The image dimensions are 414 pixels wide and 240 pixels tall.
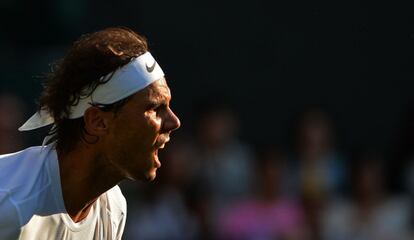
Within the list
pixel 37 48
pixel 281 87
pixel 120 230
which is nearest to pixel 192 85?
pixel 281 87

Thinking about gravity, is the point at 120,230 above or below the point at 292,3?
above

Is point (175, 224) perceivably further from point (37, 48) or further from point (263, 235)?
point (37, 48)

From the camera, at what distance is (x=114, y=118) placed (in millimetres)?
4332

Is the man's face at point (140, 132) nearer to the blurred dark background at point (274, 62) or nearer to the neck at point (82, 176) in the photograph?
the neck at point (82, 176)

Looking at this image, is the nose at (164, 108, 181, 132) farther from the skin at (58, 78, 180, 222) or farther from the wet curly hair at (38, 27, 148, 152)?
the wet curly hair at (38, 27, 148, 152)

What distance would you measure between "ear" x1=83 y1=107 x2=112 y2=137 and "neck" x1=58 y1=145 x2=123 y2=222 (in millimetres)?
71

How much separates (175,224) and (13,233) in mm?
3607

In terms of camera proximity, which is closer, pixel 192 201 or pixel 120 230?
pixel 120 230

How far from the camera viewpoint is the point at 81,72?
432 centimetres

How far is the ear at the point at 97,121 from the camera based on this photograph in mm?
4336

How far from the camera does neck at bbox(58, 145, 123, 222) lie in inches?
171

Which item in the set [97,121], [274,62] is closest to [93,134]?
[97,121]

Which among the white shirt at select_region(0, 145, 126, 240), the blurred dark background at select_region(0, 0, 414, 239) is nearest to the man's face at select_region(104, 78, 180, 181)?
the white shirt at select_region(0, 145, 126, 240)

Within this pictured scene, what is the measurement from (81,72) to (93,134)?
24cm
